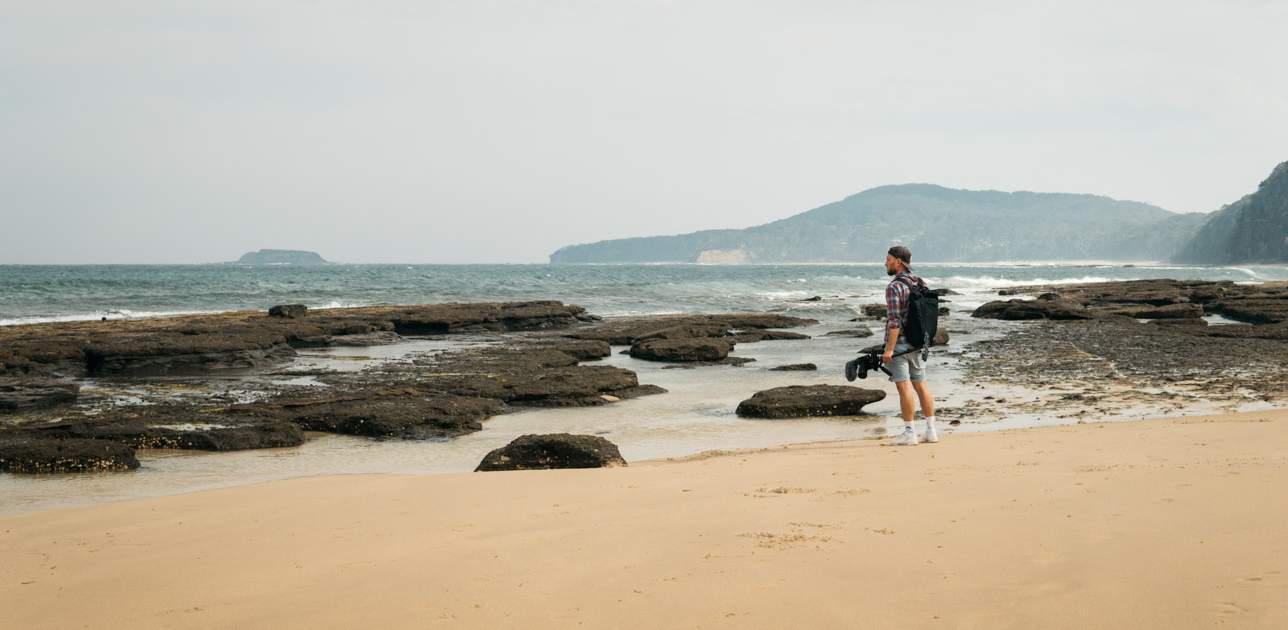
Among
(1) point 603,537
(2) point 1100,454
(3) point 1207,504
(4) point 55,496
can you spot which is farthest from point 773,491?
(4) point 55,496

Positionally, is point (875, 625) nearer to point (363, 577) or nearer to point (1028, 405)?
point (363, 577)

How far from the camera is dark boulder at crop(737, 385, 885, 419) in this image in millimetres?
12578

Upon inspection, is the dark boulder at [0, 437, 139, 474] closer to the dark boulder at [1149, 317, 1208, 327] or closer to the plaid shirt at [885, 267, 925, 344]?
the plaid shirt at [885, 267, 925, 344]

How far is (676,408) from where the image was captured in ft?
44.9

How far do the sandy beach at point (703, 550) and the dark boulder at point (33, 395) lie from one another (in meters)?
8.56

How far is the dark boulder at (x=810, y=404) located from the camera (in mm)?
12578

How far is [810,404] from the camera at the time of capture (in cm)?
1266

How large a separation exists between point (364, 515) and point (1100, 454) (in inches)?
222

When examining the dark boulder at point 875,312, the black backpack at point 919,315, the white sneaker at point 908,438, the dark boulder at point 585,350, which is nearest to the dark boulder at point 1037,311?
the dark boulder at point 875,312

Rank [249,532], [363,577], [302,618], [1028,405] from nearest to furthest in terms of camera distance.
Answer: [302,618], [363,577], [249,532], [1028,405]

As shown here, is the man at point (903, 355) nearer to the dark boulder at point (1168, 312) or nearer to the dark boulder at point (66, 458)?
the dark boulder at point (66, 458)

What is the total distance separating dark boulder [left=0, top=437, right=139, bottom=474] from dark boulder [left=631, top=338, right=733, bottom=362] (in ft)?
41.3

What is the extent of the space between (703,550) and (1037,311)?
31602mm

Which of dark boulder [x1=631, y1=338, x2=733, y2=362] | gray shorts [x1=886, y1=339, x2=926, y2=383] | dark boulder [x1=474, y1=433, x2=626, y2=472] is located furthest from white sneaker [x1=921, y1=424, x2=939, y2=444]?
dark boulder [x1=631, y1=338, x2=733, y2=362]
